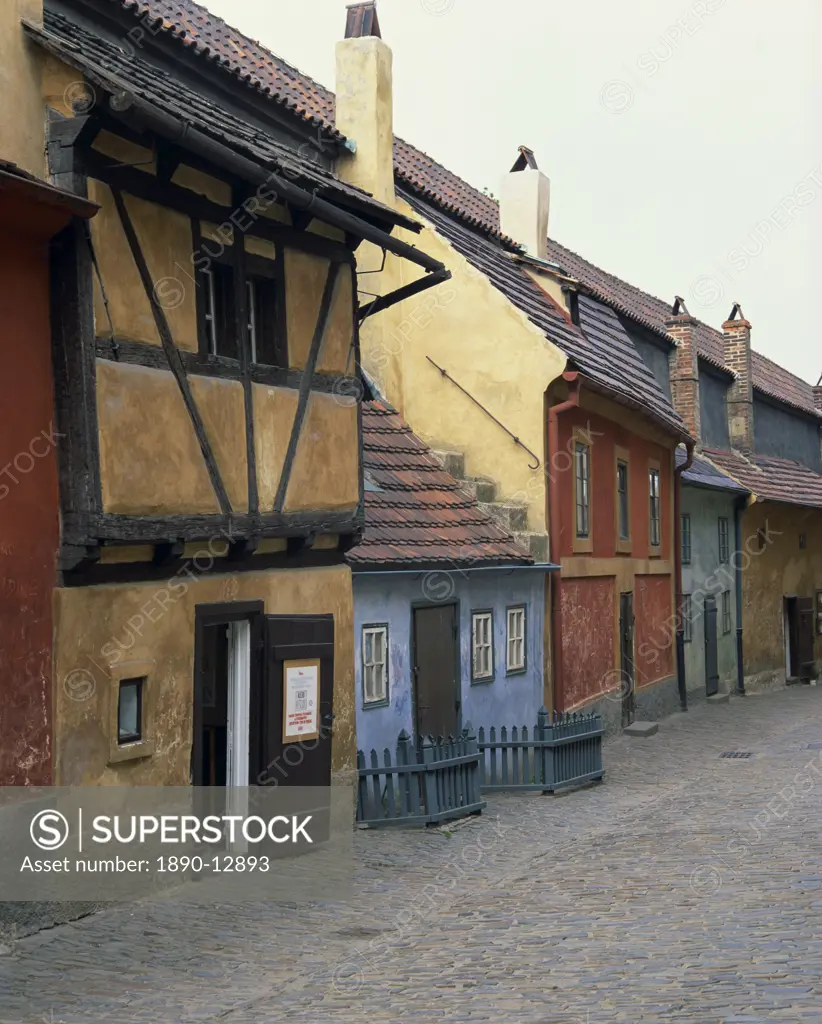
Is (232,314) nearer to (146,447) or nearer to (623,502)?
(146,447)

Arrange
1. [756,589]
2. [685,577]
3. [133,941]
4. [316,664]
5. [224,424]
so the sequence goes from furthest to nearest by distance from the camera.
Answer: [756,589] < [685,577] < [316,664] < [224,424] < [133,941]

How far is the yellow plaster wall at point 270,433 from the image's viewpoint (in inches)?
468

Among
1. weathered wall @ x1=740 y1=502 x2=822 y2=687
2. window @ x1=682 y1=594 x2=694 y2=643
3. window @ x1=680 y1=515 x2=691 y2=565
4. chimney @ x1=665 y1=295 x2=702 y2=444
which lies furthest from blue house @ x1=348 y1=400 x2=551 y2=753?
weathered wall @ x1=740 y1=502 x2=822 y2=687

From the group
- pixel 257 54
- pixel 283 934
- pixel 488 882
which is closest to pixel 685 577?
pixel 257 54

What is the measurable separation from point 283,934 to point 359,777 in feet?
13.3

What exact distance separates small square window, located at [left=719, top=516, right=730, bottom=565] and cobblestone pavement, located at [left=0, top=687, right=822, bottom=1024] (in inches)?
665

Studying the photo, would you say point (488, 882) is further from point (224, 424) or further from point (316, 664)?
point (224, 424)

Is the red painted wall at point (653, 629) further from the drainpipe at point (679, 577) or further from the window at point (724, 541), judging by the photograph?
the window at point (724, 541)

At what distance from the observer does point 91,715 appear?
32.9 ft

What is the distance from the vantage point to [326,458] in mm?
12930

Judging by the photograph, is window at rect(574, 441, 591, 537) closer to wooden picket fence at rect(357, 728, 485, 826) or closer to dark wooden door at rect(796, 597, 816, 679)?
wooden picket fence at rect(357, 728, 485, 826)

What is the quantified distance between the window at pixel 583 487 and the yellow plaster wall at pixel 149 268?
10.5 meters

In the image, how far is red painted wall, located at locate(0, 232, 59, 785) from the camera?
928cm

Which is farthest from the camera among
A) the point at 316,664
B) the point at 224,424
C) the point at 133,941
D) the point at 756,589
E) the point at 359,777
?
the point at 756,589
